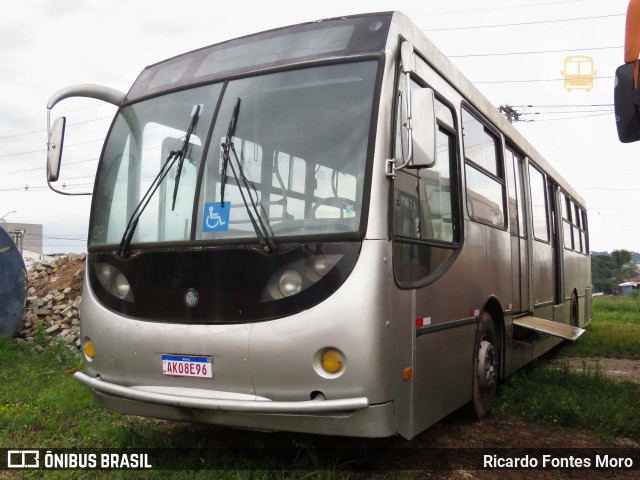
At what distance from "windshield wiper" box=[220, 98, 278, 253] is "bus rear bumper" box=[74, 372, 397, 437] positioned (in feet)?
3.02

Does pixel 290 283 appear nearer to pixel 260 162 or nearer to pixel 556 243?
pixel 260 162

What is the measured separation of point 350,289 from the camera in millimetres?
3598

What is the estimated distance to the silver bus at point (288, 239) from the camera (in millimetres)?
3650

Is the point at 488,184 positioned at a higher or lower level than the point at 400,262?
higher

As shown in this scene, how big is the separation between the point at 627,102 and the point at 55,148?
13.2ft

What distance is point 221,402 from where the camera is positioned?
12.3ft

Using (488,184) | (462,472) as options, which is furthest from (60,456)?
(488,184)

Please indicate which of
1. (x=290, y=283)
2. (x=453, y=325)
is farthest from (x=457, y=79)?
(x=290, y=283)

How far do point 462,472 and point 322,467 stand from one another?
978 mm

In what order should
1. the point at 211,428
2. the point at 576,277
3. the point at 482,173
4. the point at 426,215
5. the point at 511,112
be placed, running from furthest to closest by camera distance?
the point at 511,112
the point at 576,277
the point at 482,173
the point at 211,428
the point at 426,215

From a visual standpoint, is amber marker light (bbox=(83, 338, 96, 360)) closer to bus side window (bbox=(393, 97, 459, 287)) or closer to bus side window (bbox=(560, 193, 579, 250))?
bus side window (bbox=(393, 97, 459, 287))

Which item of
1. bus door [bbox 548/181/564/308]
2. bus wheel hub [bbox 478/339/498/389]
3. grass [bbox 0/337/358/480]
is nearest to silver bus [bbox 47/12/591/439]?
bus wheel hub [bbox 478/339/498/389]

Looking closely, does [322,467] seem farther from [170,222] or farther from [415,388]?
[170,222]

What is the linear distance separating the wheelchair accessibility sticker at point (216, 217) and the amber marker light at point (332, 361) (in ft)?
3.45
